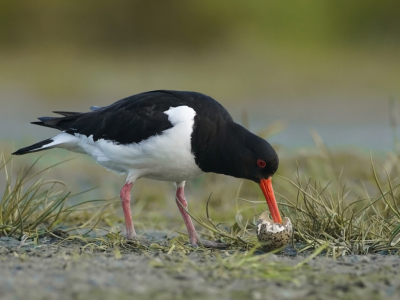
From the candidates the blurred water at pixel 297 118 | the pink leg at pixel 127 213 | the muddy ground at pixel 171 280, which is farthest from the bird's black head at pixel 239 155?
the blurred water at pixel 297 118

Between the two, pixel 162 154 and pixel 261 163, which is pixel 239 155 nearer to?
pixel 261 163

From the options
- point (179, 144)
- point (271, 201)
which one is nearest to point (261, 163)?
point (271, 201)

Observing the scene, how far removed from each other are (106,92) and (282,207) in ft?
39.7

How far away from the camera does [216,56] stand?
67.1 ft

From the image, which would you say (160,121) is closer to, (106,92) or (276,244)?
(276,244)

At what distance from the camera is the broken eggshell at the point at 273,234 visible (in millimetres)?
5129

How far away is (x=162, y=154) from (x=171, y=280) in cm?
208

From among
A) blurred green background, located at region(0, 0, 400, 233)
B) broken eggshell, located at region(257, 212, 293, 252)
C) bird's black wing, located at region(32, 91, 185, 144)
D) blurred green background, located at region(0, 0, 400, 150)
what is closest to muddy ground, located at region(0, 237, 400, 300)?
broken eggshell, located at region(257, 212, 293, 252)

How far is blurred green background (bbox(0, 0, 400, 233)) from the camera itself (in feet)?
56.5

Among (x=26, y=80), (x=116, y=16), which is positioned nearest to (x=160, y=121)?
(x=26, y=80)

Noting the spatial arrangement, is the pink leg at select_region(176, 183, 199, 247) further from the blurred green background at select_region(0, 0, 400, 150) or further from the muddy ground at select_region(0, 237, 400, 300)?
the blurred green background at select_region(0, 0, 400, 150)

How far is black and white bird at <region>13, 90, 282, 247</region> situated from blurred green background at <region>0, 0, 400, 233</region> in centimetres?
958

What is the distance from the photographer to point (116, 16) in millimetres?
20875

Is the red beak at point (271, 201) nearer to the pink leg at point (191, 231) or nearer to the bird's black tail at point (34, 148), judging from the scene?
the pink leg at point (191, 231)
